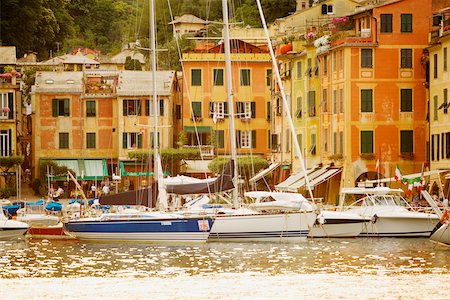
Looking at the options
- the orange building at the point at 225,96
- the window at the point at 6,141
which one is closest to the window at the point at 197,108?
the orange building at the point at 225,96

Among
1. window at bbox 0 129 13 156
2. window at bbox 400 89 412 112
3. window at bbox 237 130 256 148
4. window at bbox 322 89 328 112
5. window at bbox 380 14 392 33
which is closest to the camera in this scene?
window at bbox 380 14 392 33

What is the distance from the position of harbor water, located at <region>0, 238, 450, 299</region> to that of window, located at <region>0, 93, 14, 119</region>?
4127 centimetres

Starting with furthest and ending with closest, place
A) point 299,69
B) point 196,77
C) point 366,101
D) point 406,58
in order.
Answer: point 196,77 < point 299,69 < point 366,101 < point 406,58

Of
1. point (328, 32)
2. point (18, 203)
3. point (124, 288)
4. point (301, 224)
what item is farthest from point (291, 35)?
point (124, 288)

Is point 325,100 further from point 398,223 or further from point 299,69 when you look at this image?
point 398,223

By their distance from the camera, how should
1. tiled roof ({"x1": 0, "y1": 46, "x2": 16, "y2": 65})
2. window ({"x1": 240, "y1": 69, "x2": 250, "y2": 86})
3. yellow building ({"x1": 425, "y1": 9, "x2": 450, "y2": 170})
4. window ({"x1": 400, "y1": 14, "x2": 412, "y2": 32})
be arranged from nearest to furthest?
yellow building ({"x1": 425, "y1": 9, "x2": 450, "y2": 170}) → window ({"x1": 400, "y1": 14, "x2": 412, "y2": 32}) → window ({"x1": 240, "y1": 69, "x2": 250, "y2": 86}) → tiled roof ({"x1": 0, "y1": 46, "x2": 16, "y2": 65})

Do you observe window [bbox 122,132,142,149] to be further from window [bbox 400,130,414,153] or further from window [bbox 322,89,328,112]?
window [bbox 400,130,414,153]

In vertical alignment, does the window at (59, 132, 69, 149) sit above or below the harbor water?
above

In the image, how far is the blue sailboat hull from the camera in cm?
7275

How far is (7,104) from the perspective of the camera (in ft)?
388

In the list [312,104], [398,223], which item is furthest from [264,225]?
[312,104]

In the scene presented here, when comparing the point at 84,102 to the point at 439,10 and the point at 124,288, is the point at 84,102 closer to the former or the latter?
the point at 439,10

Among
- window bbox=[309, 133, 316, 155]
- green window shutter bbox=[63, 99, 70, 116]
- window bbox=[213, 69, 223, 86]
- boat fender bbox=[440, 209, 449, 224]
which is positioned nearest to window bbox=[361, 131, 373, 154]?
window bbox=[309, 133, 316, 155]

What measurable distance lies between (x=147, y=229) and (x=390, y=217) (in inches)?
476
